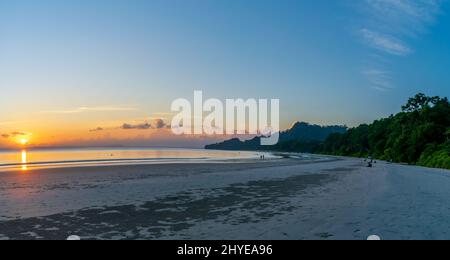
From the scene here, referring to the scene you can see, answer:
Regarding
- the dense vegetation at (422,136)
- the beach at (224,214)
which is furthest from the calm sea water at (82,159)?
the dense vegetation at (422,136)

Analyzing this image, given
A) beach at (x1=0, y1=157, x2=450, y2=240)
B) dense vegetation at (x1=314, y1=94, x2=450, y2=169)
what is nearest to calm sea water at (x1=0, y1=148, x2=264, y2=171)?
beach at (x1=0, y1=157, x2=450, y2=240)

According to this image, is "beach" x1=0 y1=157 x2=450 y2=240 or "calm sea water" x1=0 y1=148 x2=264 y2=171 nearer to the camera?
"beach" x1=0 y1=157 x2=450 y2=240

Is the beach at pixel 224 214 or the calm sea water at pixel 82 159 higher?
the beach at pixel 224 214

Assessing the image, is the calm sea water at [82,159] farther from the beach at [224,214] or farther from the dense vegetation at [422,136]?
the dense vegetation at [422,136]

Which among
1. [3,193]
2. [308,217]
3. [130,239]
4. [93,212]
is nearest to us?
[130,239]

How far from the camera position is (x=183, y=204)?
54.2ft

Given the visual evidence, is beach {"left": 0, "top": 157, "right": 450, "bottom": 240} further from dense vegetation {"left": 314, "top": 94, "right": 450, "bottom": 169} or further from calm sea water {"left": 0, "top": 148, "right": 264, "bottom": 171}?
dense vegetation {"left": 314, "top": 94, "right": 450, "bottom": 169}

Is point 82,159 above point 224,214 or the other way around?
the other way around

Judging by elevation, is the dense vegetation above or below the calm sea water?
above

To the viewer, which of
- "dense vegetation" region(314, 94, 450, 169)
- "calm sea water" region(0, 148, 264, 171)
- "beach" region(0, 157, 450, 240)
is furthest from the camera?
"dense vegetation" region(314, 94, 450, 169)
